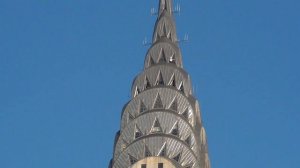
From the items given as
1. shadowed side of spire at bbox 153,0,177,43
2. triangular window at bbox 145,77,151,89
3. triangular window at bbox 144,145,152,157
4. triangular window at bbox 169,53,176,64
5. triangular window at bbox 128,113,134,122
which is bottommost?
triangular window at bbox 144,145,152,157

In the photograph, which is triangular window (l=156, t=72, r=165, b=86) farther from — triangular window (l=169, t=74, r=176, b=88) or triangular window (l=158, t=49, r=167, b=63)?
triangular window (l=158, t=49, r=167, b=63)

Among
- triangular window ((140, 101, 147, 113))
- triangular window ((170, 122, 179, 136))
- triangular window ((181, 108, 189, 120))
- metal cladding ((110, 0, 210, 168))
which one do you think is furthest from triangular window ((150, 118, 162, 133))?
triangular window ((181, 108, 189, 120))

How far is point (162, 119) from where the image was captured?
85938mm

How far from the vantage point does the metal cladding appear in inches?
3282

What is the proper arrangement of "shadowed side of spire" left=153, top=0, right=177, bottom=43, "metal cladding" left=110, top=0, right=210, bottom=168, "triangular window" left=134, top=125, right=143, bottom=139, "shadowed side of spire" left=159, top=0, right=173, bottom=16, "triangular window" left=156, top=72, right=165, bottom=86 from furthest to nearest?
"shadowed side of spire" left=159, top=0, right=173, bottom=16 → "shadowed side of spire" left=153, top=0, right=177, bottom=43 → "triangular window" left=156, top=72, right=165, bottom=86 → "triangular window" left=134, top=125, right=143, bottom=139 → "metal cladding" left=110, top=0, right=210, bottom=168

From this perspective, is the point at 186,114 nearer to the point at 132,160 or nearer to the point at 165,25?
the point at 132,160

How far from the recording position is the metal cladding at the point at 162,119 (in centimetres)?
A: 8338

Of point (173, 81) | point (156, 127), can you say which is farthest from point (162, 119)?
point (173, 81)

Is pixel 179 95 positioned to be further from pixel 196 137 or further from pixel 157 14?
pixel 157 14

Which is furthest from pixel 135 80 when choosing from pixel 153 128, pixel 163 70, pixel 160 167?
pixel 160 167

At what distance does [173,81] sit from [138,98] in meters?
5.15

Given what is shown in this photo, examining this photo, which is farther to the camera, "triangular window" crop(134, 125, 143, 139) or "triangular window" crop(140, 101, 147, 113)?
"triangular window" crop(140, 101, 147, 113)

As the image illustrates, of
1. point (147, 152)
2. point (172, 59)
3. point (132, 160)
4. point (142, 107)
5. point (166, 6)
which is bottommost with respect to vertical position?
point (132, 160)

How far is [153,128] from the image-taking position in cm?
8562
